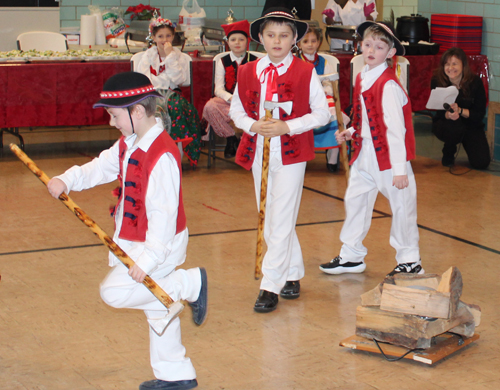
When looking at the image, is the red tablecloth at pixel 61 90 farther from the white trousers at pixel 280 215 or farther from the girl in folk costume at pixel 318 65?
the white trousers at pixel 280 215

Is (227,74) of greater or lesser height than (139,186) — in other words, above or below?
above

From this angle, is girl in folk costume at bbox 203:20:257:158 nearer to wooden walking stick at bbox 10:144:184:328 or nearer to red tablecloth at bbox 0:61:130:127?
red tablecloth at bbox 0:61:130:127

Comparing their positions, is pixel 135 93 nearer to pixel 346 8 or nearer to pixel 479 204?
pixel 479 204

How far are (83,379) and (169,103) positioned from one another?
4074 mm

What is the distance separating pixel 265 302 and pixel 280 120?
914mm

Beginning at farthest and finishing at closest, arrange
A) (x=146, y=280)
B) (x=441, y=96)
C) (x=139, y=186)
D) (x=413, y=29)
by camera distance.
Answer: (x=413, y=29)
(x=441, y=96)
(x=139, y=186)
(x=146, y=280)

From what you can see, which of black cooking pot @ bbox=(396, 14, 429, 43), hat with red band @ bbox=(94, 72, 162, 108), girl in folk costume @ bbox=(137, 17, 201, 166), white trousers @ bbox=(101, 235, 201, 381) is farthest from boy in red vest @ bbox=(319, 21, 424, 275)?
black cooking pot @ bbox=(396, 14, 429, 43)

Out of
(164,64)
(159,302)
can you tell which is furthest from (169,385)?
(164,64)

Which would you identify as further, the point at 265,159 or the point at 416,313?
the point at 265,159

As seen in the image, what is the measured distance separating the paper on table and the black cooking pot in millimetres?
1914

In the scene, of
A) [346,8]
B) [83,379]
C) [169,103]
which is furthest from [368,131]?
[346,8]

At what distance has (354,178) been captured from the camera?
417 cm

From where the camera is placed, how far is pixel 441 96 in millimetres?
6832

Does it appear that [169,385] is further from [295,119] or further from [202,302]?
[295,119]
